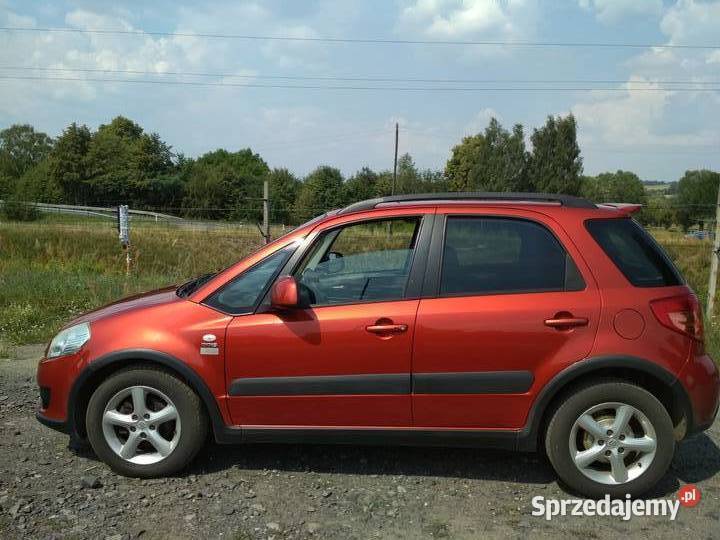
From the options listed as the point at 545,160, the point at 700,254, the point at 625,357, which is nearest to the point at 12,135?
the point at 545,160

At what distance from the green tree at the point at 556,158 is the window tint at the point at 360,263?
49536 mm

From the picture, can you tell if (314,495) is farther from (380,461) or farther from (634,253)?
(634,253)

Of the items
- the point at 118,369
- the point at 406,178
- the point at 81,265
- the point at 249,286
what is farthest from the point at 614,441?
the point at 406,178

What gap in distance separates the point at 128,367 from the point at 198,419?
52cm

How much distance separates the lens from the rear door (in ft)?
11.1

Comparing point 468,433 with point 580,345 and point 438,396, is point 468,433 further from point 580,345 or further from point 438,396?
point 580,345

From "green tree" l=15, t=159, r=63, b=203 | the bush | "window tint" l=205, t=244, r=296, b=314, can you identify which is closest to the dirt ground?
"window tint" l=205, t=244, r=296, b=314

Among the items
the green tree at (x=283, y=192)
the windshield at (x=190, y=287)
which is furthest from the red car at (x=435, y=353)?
the green tree at (x=283, y=192)

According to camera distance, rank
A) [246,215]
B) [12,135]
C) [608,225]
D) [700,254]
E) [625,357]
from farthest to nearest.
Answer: [12,135] < [246,215] < [700,254] < [608,225] < [625,357]

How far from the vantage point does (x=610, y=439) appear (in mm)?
3436

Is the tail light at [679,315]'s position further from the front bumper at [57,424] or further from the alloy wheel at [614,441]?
the front bumper at [57,424]

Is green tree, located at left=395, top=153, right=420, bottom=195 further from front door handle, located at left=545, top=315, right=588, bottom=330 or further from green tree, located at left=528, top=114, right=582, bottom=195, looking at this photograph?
front door handle, located at left=545, top=315, right=588, bottom=330

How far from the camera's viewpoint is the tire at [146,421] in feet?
11.9

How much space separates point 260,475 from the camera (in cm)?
378
